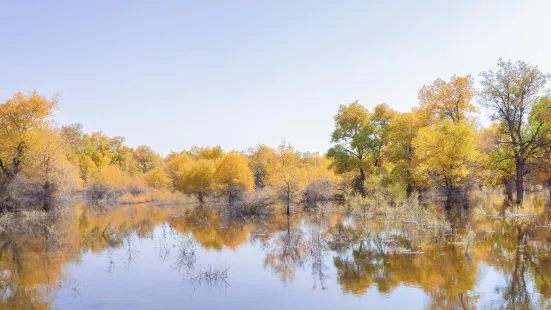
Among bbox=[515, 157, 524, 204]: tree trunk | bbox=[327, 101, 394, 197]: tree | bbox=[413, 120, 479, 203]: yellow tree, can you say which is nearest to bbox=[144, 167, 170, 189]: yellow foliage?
bbox=[327, 101, 394, 197]: tree

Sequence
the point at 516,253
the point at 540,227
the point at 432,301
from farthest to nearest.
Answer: the point at 540,227 < the point at 516,253 < the point at 432,301

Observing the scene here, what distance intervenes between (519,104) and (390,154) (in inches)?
503

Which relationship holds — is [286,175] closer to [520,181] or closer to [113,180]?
[520,181]

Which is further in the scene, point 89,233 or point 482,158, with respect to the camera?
point 482,158

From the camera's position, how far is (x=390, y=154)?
38625 mm

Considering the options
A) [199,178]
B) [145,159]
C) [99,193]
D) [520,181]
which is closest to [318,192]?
[520,181]

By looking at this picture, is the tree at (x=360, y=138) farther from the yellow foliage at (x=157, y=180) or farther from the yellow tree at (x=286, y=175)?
the yellow foliage at (x=157, y=180)

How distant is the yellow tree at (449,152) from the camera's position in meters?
29.3

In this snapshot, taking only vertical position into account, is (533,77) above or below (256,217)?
above

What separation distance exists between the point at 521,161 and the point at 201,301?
25935mm

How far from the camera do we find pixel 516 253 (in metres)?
14.1

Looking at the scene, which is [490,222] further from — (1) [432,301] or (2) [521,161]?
(1) [432,301]

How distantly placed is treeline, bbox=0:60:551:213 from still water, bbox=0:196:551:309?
8061 mm

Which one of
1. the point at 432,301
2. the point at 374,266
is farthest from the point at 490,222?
the point at 432,301
